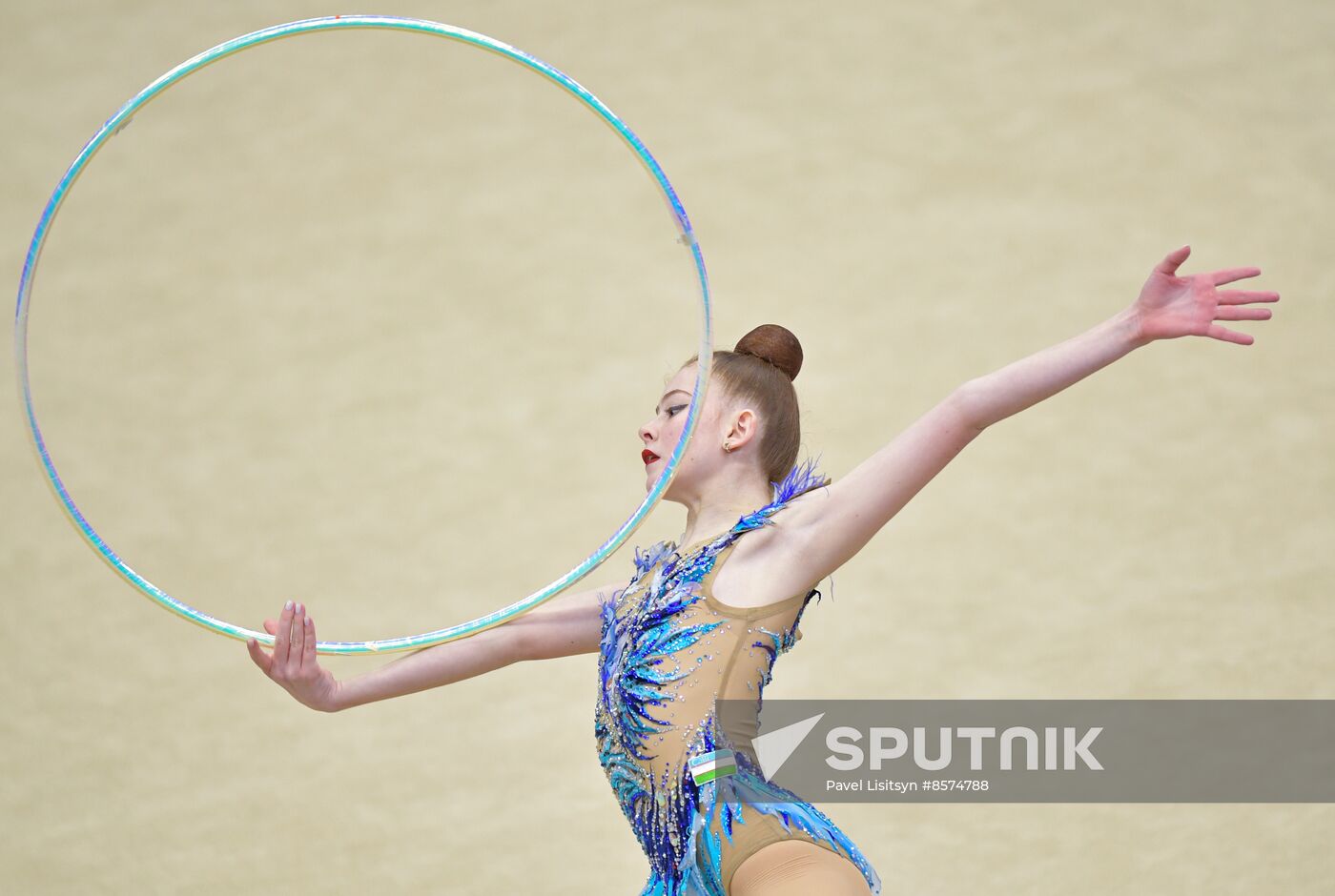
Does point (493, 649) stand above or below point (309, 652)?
above

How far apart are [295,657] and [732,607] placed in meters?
0.56

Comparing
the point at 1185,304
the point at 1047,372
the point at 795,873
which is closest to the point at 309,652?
the point at 795,873

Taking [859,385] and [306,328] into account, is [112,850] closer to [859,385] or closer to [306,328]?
[306,328]

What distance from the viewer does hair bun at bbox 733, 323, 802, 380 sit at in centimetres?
239

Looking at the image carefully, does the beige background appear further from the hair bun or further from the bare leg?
the bare leg

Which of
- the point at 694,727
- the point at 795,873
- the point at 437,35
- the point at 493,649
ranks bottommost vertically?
the point at 795,873

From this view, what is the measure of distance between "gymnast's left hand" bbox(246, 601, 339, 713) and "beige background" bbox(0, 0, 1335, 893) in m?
1.52

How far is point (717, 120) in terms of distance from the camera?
3.94 meters

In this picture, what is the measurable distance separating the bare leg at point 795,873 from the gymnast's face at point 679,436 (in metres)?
0.54

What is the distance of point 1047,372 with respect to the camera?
6.09ft

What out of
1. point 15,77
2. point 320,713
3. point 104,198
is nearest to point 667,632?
point 320,713

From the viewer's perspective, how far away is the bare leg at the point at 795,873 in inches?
75.0

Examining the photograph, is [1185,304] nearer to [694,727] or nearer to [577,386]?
[694,727]

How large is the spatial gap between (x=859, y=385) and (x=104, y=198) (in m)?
1.76
